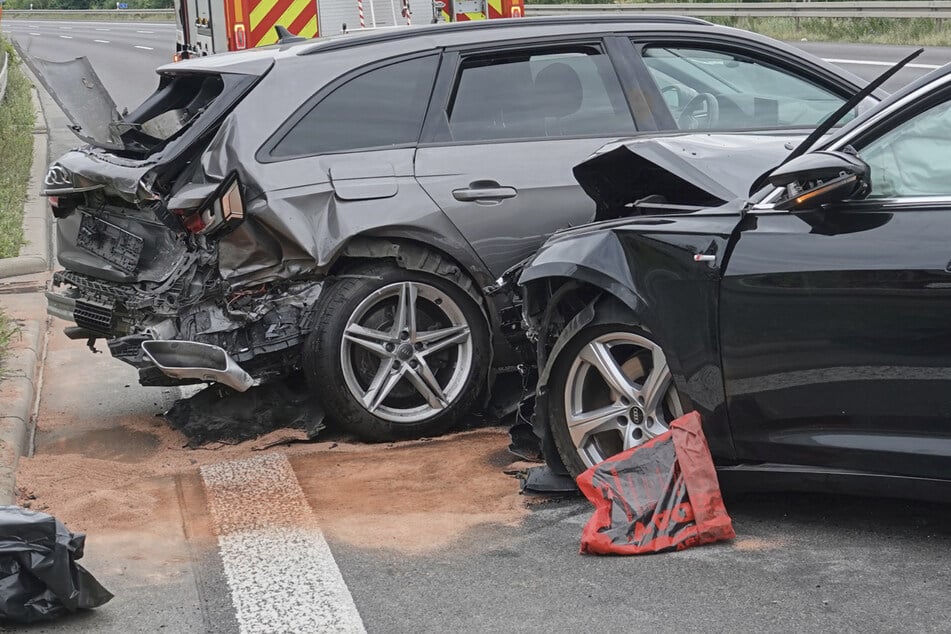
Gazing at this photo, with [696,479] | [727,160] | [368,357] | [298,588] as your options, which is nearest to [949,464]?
[696,479]

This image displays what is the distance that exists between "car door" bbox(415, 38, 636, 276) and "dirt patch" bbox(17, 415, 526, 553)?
972 millimetres

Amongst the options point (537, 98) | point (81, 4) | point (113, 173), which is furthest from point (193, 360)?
point (81, 4)

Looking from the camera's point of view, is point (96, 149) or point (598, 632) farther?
point (96, 149)

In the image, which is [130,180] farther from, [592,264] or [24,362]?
[24,362]

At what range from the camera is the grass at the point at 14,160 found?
472 inches

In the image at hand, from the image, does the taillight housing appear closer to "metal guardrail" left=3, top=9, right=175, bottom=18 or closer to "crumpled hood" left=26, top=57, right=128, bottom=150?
"crumpled hood" left=26, top=57, right=128, bottom=150

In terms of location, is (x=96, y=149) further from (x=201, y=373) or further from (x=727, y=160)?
(x=727, y=160)

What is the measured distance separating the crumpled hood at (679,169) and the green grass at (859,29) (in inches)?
803

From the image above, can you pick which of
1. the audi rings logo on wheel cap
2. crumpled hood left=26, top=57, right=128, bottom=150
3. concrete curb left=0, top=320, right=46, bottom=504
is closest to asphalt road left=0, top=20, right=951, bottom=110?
concrete curb left=0, top=320, right=46, bottom=504

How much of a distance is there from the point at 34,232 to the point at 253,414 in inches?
261

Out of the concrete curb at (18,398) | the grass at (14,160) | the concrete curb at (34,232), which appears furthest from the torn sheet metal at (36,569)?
the grass at (14,160)

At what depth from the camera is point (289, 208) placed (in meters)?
6.08

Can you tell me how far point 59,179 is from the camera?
253 inches

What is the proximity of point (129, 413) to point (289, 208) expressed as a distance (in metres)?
1.88
